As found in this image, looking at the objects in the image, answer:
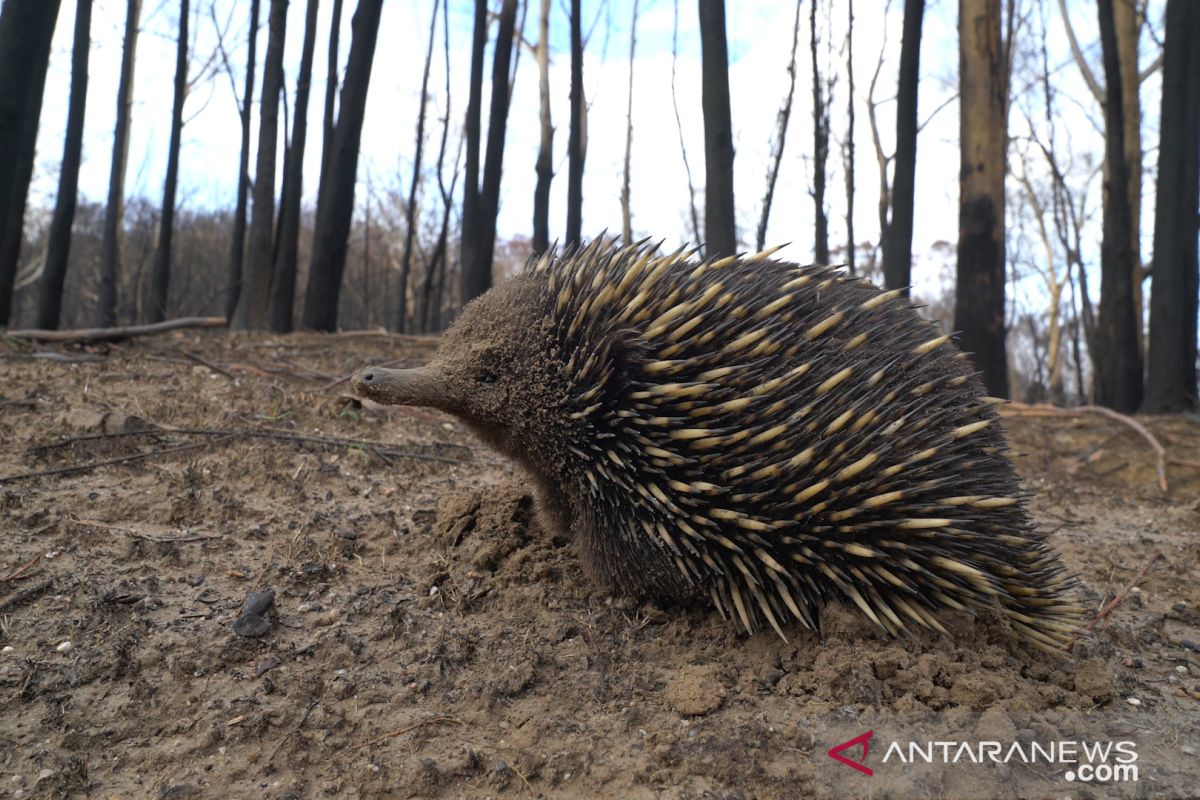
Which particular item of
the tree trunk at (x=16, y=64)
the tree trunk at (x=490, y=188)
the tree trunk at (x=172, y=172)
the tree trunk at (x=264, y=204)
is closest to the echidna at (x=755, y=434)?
the tree trunk at (x=16, y=64)

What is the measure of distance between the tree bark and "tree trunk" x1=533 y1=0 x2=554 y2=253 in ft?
16.8

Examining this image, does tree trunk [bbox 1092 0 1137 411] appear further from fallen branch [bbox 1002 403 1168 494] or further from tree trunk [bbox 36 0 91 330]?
tree trunk [bbox 36 0 91 330]

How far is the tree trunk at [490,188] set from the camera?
10391 millimetres

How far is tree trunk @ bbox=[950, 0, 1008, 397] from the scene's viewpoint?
8266mm

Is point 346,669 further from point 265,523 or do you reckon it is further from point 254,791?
point 265,523

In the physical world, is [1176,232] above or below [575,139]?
below

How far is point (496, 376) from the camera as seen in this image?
9.82 feet

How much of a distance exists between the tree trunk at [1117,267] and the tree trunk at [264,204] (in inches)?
468

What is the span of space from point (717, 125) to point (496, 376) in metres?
4.01

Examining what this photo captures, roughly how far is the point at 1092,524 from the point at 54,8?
8539mm

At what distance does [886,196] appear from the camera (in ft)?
55.9

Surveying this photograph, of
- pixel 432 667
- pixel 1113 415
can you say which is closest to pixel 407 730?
pixel 432 667

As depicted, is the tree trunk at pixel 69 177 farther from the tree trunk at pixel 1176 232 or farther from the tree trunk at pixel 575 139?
the tree trunk at pixel 1176 232

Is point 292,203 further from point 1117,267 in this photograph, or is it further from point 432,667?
point 1117,267
